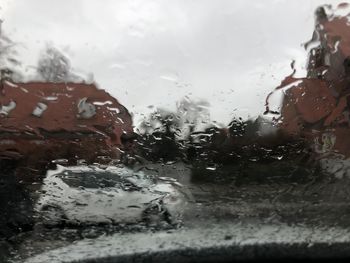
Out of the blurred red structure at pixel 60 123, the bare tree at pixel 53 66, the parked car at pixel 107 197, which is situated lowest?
the parked car at pixel 107 197

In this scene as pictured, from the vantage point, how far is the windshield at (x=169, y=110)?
10.0 feet

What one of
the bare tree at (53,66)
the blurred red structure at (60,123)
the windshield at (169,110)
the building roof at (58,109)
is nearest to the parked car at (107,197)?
the windshield at (169,110)

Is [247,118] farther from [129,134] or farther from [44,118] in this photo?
[44,118]

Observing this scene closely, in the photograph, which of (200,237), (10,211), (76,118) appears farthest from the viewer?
(76,118)

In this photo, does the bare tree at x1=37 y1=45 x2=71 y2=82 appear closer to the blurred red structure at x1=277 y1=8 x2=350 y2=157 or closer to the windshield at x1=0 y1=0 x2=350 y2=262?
the windshield at x1=0 y1=0 x2=350 y2=262

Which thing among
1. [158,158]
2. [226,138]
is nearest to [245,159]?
[226,138]

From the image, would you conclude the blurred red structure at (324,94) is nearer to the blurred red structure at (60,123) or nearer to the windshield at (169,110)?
the windshield at (169,110)

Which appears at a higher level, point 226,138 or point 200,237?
point 226,138

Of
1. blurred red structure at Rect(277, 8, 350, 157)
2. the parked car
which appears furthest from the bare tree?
blurred red structure at Rect(277, 8, 350, 157)

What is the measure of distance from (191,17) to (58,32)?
0.81 m

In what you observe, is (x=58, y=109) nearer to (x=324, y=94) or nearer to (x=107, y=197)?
(x=107, y=197)

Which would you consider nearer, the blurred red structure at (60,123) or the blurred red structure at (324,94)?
the blurred red structure at (60,123)

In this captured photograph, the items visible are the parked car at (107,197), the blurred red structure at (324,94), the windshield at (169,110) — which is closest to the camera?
the parked car at (107,197)

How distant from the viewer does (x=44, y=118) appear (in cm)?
316
